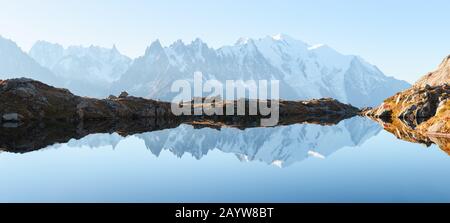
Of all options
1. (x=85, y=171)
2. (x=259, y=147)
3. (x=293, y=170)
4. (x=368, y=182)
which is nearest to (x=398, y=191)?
(x=368, y=182)

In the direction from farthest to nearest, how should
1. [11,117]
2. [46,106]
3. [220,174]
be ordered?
[46,106]
[11,117]
[220,174]

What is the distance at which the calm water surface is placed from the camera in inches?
1592

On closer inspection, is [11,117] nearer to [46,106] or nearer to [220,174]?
[46,106]

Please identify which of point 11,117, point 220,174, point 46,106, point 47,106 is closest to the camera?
point 220,174

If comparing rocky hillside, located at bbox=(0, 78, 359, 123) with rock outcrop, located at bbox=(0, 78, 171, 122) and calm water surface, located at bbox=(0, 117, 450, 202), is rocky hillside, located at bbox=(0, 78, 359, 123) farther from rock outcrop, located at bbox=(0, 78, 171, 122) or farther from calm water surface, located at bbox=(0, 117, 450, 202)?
calm water surface, located at bbox=(0, 117, 450, 202)

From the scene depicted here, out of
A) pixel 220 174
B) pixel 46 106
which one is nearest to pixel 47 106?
pixel 46 106

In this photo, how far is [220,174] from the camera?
54375 millimetres

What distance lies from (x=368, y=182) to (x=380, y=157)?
26929 millimetres

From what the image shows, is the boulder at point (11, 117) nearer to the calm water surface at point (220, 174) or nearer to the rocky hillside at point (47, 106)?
the rocky hillside at point (47, 106)

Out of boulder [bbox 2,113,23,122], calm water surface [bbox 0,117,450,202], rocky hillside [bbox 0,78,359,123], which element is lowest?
calm water surface [bbox 0,117,450,202]

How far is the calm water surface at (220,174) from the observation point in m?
40.4

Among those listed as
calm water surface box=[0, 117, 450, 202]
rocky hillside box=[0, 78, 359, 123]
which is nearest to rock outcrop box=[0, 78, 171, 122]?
rocky hillside box=[0, 78, 359, 123]
